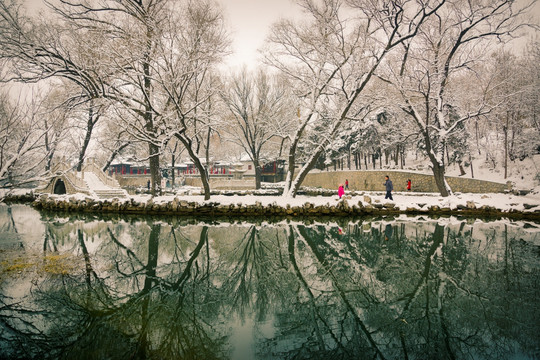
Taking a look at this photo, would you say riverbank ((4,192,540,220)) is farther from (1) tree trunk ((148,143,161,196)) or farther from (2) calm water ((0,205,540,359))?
(2) calm water ((0,205,540,359))

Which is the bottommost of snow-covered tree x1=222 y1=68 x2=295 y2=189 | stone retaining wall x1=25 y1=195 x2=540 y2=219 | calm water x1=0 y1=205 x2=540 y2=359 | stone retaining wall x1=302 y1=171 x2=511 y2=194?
calm water x1=0 y1=205 x2=540 y2=359

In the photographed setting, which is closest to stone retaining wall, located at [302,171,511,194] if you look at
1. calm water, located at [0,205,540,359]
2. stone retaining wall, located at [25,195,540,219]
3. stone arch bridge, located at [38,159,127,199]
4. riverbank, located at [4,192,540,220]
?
riverbank, located at [4,192,540,220]

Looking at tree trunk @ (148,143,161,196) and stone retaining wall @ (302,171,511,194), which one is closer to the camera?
tree trunk @ (148,143,161,196)

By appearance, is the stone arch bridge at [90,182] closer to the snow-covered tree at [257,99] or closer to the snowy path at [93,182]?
the snowy path at [93,182]

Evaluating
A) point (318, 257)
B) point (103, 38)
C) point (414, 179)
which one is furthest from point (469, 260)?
point (414, 179)

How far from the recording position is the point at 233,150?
55219 mm

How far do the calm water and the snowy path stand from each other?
14318mm

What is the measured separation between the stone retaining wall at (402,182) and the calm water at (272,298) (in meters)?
15.5

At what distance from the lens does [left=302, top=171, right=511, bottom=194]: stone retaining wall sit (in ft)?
76.8

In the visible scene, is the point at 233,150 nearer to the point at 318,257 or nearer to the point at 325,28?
the point at 325,28

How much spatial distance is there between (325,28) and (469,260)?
44.2 ft

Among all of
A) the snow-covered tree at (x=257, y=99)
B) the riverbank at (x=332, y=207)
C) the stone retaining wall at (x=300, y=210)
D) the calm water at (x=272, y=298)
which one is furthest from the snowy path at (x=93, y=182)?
the calm water at (x=272, y=298)

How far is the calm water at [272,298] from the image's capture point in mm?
3752

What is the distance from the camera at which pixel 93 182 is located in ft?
78.0
